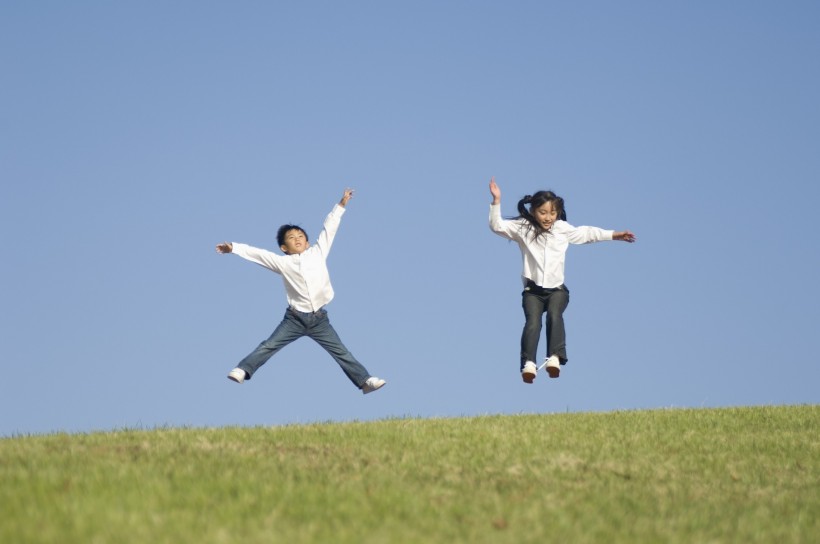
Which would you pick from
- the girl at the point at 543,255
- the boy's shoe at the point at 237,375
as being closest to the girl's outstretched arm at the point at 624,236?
the girl at the point at 543,255

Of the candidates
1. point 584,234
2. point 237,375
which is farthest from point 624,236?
point 237,375

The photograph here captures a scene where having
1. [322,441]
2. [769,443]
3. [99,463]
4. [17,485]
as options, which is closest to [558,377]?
[769,443]

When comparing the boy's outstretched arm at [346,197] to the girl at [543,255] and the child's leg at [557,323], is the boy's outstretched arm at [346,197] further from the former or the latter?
the child's leg at [557,323]

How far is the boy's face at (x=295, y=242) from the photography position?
15502 millimetres

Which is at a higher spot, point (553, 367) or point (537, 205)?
point (537, 205)

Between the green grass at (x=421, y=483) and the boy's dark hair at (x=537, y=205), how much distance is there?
2921 mm

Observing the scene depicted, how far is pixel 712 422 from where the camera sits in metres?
14.6

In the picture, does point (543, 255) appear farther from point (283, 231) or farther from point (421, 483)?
point (421, 483)

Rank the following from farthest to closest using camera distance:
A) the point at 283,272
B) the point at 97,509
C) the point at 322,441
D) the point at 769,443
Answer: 1. the point at 283,272
2. the point at 769,443
3. the point at 322,441
4. the point at 97,509

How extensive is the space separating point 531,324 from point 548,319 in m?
0.32

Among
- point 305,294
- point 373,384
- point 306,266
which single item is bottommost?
point 373,384

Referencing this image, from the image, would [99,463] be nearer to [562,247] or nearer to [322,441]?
[322,441]

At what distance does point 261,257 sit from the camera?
15438mm

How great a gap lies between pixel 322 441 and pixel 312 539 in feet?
16.2
